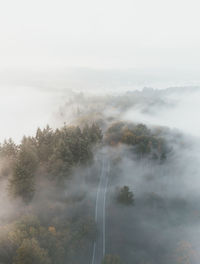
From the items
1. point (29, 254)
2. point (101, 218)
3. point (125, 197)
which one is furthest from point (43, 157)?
point (125, 197)

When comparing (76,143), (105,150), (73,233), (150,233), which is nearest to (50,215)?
(73,233)

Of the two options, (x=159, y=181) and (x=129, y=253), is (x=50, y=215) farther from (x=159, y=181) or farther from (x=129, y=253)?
(x=159, y=181)

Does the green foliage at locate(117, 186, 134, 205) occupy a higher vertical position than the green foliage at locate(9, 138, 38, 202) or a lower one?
lower

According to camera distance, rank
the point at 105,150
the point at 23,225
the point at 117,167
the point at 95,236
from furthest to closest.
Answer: the point at 105,150
the point at 117,167
the point at 95,236
the point at 23,225

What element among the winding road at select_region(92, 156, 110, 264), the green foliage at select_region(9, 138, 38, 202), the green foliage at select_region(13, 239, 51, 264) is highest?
the green foliage at select_region(9, 138, 38, 202)

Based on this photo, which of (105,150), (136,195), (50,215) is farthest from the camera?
(105,150)

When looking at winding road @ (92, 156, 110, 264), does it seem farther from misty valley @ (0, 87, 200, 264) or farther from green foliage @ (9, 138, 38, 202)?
green foliage @ (9, 138, 38, 202)

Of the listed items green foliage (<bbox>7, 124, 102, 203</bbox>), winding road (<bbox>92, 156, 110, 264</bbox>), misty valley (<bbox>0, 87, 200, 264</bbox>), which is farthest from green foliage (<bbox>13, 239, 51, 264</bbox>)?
winding road (<bbox>92, 156, 110, 264</bbox>)
